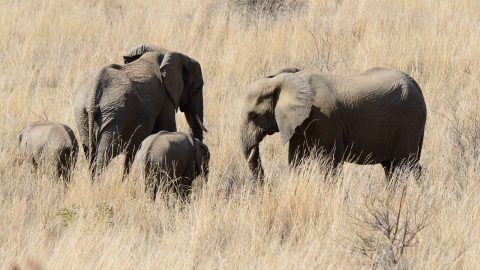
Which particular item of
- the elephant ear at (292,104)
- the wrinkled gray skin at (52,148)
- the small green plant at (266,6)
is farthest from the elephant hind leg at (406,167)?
the small green plant at (266,6)

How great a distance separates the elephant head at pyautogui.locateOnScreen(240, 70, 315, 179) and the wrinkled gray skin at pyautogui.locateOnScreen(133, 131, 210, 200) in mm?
625

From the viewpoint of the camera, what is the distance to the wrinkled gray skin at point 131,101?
798 cm

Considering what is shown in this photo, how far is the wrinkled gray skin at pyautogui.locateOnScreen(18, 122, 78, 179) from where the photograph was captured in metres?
7.97

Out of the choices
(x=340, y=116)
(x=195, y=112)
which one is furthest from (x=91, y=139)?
(x=340, y=116)

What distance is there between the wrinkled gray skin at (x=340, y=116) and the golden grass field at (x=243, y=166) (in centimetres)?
26

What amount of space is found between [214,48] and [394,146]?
538 cm

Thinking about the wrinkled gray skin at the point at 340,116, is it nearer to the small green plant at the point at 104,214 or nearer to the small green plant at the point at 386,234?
the small green plant at the point at 386,234

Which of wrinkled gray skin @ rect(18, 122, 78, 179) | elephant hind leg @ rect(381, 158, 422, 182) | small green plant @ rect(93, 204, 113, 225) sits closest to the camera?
small green plant @ rect(93, 204, 113, 225)

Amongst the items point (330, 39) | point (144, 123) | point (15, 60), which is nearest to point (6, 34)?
point (15, 60)

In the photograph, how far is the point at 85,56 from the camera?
42.9 ft

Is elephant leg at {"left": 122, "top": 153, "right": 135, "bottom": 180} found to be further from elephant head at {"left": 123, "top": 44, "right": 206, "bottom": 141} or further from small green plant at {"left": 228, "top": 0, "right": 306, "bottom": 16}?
small green plant at {"left": 228, "top": 0, "right": 306, "bottom": 16}

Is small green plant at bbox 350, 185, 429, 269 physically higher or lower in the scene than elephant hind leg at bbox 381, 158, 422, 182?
higher

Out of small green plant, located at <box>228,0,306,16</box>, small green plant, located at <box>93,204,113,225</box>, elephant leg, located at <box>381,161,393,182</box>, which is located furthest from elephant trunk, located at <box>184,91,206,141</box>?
small green plant, located at <box>228,0,306,16</box>

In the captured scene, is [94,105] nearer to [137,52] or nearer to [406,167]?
[137,52]
